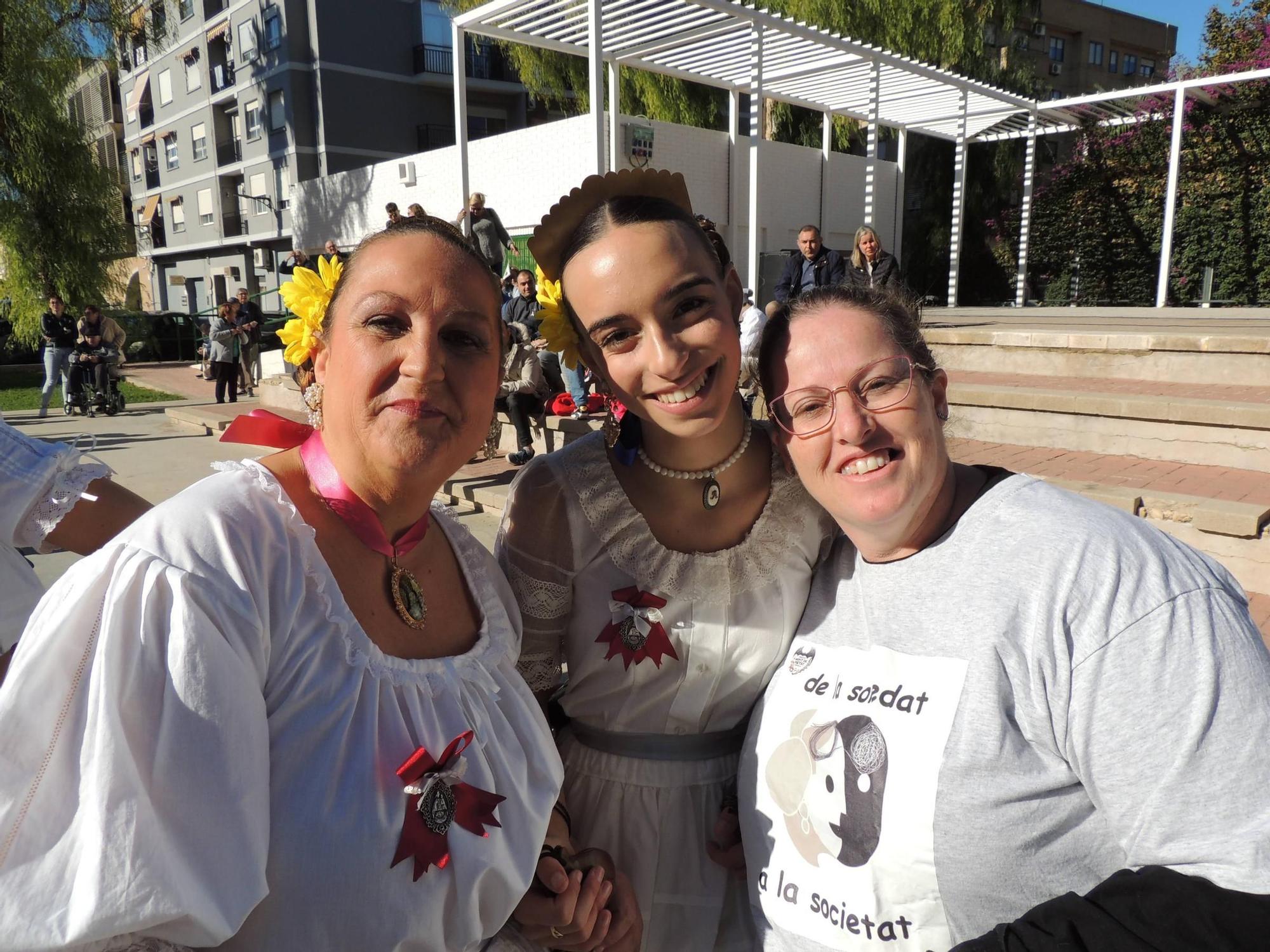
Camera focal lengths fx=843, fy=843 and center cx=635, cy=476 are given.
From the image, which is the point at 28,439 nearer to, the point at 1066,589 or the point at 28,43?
the point at 1066,589

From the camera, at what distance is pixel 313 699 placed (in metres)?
1.26

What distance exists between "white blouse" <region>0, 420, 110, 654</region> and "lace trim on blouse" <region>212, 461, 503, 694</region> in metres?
0.46

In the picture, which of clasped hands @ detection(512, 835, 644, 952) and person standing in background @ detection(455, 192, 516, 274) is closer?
clasped hands @ detection(512, 835, 644, 952)

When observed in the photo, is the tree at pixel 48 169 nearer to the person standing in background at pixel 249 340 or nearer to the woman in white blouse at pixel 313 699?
the person standing in background at pixel 249 340

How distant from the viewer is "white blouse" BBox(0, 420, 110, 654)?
5.58 feet

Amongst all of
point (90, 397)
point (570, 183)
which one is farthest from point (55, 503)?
point (90, 397)

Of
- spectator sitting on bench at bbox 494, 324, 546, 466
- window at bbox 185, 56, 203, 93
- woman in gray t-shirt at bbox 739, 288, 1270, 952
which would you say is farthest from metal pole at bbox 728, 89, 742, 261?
window at bbox 185, 56, 203, 93

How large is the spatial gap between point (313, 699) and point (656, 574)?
33.2 inches

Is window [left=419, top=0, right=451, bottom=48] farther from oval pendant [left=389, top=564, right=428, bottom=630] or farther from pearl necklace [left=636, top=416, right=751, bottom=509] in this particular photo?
oval pendant [left=389, top=564, right=428, bottom=630]

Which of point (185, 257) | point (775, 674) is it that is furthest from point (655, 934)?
point (185, 257)

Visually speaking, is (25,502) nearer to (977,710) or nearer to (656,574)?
(656,574)

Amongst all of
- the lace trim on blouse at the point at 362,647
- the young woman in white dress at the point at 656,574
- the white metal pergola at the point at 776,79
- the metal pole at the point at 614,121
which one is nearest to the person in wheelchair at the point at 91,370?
the white metal pergola at the point at 776,79

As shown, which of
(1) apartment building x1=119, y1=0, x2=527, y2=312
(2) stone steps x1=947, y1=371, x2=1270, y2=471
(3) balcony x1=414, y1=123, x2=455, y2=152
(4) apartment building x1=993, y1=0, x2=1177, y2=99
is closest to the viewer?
(2) stone steps x1=947, y1=371, x2=1270, y2=471

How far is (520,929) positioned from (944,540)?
3.62 feet
